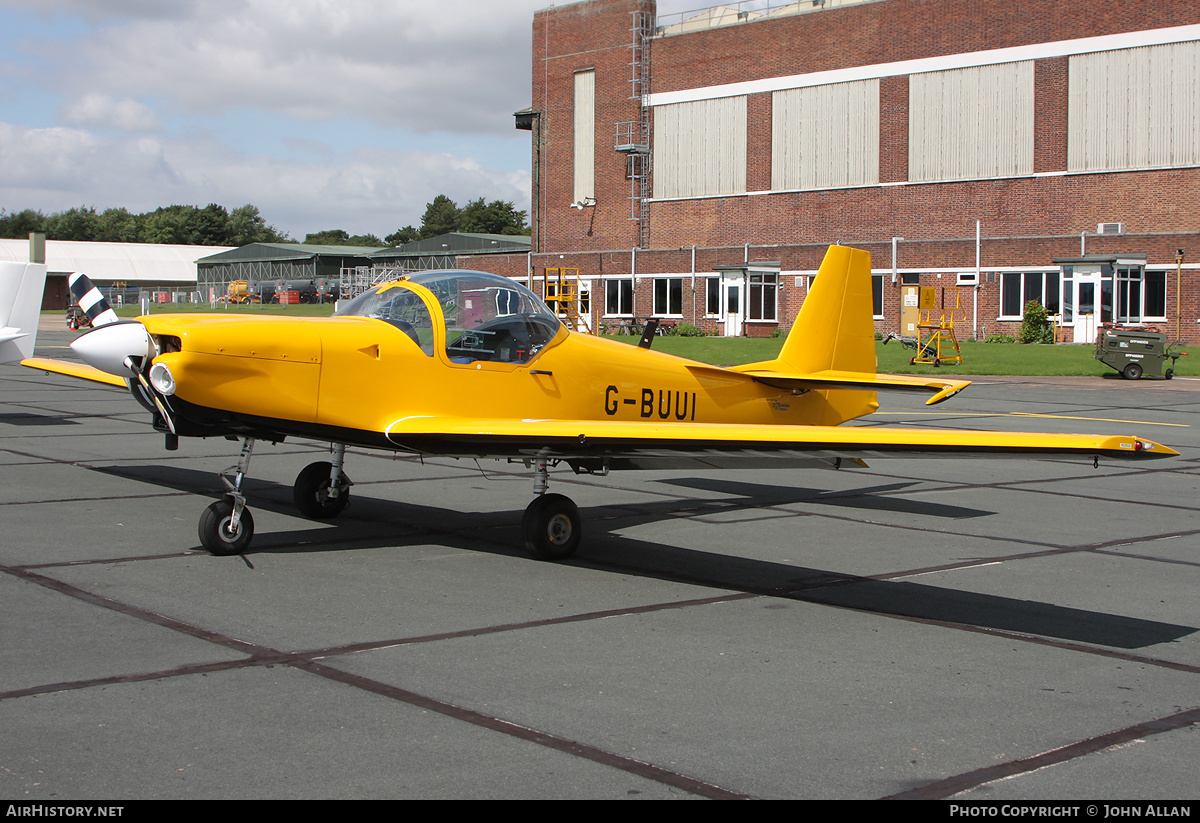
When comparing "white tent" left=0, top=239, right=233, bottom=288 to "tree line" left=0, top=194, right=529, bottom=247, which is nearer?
"white tent" left=0, top=239, right=233, bottom=288

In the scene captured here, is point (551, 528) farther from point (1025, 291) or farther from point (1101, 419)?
point (1025, 291)

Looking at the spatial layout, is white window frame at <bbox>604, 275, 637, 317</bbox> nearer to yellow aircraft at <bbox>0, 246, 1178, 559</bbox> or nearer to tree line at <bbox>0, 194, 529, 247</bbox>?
yellow aircraft at <bbox>0, 246, 1178, 559</bbox>

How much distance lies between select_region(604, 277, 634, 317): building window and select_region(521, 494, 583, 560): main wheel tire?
50.6 metres

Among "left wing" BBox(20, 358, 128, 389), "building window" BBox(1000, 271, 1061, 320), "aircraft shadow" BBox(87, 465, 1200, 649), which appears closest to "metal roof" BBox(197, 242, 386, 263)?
"building window" BBox(1000, 271, 1061, 320)

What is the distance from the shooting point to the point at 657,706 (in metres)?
4.95

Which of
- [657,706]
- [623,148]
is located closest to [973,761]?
[657,706]

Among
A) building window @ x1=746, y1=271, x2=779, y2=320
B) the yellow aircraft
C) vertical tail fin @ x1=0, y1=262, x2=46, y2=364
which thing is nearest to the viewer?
the yellow aircraft

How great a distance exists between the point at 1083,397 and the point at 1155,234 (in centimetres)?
2266

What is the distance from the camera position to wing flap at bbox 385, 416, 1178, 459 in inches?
236

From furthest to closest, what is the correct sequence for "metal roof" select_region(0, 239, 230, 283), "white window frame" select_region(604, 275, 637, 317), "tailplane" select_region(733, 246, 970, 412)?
"metal roof" select_region(0, 239, 230, 283), "white window frame" select_region(604, 275, 637, 317), "tailplane" select_region(733, 246, 970, 412)

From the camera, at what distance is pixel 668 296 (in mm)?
57062

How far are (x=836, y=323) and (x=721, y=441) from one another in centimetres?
446

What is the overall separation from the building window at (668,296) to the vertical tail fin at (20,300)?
40.0 metres

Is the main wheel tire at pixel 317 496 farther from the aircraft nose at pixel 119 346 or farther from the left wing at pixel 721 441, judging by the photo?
the aircraft nose at pixel 119 346
